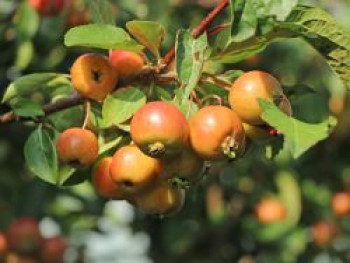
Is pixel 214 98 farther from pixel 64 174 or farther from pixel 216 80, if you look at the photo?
pixel 64 174

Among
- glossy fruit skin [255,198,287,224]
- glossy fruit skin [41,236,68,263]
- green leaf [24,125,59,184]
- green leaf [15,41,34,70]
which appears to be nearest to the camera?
green leaf [24,125,59,184]

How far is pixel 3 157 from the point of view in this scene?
3.42 meters

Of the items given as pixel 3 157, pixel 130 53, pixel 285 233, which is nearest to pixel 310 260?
pixel 285 233

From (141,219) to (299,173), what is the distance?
2.25 ft

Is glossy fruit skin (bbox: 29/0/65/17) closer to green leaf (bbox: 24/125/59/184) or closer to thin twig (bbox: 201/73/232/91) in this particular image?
green leaf (bbox: 24/125/59/184)

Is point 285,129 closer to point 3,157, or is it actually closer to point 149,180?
point 149,180

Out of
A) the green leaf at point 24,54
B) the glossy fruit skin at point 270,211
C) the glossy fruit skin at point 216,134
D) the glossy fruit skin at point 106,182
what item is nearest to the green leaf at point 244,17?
the glossy fruit skin at point 216,134

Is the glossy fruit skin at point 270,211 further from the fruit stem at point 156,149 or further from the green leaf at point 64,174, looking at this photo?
the fruit stem at point 156,149

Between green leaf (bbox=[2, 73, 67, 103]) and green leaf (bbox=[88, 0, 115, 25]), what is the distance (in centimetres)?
14

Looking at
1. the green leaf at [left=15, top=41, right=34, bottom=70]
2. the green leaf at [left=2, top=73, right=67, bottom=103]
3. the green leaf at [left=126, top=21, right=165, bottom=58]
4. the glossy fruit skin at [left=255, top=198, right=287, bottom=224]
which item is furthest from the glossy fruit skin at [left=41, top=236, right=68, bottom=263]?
the green leaf at [left=126, top=21, right=165, bottom=58]

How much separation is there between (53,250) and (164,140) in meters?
1.90

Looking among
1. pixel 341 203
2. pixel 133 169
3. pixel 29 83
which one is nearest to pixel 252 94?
pixel 133 169

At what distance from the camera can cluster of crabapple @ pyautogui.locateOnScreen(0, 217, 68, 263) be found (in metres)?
3.07

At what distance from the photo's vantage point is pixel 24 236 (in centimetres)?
307
